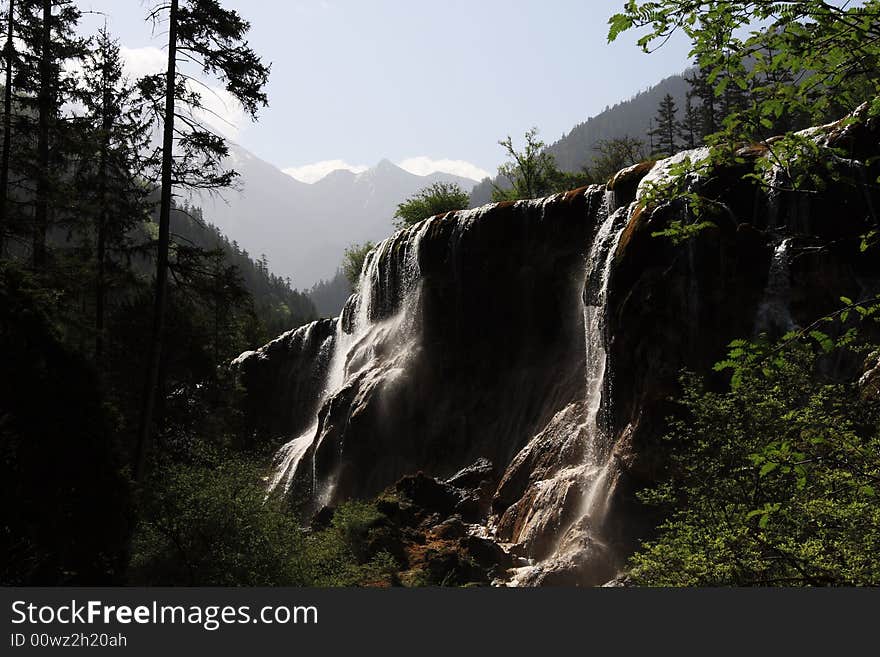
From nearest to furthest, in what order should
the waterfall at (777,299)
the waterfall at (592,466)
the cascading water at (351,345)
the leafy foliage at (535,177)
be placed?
the waterfall at (777,299) < the waterfall at (592,466) < the cascading water at (351,345) < the leafy foliage at (535,177)

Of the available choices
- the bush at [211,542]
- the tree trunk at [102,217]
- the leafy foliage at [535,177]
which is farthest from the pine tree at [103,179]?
the leafy foliage at [535,177]

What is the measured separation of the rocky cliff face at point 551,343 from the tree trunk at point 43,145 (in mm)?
13560

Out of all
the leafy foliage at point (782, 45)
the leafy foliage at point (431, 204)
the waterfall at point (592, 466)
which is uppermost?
the leafy foliage at point (431, 204)

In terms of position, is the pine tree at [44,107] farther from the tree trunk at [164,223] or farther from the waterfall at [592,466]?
the waterfall at [592,466]

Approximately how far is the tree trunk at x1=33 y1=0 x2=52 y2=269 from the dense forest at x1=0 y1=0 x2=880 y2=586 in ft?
0.32

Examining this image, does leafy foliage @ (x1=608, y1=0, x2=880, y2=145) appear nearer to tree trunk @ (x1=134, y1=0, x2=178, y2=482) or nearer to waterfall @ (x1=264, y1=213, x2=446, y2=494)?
tree trunk @ (x1=134, y1=0, x2=178, y2=482)

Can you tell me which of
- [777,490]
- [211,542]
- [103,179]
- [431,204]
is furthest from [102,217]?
[431,204]

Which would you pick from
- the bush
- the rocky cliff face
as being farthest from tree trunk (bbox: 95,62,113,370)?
the rocky cliff face

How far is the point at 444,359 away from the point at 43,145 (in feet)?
54.6

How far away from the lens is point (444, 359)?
27.6 metres

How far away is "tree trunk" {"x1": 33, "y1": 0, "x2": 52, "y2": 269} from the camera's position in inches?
570

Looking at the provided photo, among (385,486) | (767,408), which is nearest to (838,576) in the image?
(767,408)

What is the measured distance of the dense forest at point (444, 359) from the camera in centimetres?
592

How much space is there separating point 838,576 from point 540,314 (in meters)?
18.9
